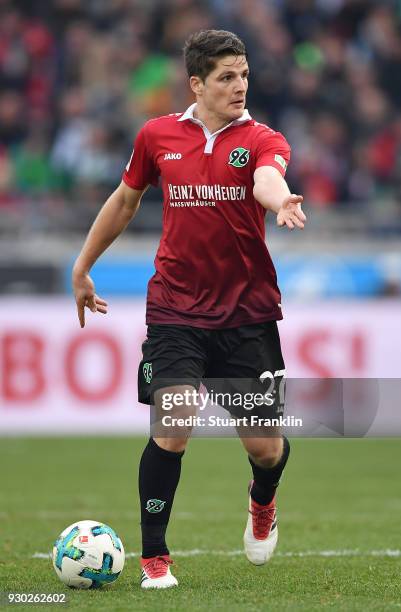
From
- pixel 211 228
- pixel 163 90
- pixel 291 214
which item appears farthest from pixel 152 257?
pixel 291 214

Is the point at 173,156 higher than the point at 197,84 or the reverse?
the reverse

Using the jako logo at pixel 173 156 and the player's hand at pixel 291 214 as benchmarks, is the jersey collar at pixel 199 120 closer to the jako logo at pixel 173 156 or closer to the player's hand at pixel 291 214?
the jako logo at pixel 173 156

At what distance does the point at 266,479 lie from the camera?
628 cm

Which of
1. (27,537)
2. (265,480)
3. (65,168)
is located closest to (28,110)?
(65,168)

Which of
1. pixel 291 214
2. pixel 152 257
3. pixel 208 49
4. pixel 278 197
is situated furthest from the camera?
pixel 152 257

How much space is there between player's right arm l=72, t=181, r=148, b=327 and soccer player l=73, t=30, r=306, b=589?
0.65ft

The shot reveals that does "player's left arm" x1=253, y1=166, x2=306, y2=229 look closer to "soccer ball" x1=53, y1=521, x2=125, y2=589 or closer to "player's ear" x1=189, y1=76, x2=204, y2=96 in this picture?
"player's ear" x1=189, y1=76, x2=204, y2=96

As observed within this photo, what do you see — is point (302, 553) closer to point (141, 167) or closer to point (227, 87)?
point (141, 167)

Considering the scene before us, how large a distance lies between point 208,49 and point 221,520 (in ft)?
12.3

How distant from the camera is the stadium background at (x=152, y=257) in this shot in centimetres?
881

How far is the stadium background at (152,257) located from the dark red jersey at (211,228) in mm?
1385

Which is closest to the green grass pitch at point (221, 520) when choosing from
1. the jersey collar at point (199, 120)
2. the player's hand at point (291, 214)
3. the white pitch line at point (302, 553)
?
the white pitch line at point (302, 553)

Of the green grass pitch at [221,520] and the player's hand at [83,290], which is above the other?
the player's hand at [83,290]

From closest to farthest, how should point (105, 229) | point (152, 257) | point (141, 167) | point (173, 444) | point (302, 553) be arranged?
point (173, 444) → point (141, 167) → point (105, 229) → point (302, 553) → point (152, 257)
